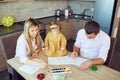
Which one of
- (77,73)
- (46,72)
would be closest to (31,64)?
(46,72)

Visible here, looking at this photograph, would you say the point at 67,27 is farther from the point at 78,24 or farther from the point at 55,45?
the point at 55,45

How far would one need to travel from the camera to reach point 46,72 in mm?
1269

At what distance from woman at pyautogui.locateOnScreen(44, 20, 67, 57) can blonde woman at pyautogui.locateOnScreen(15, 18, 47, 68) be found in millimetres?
148

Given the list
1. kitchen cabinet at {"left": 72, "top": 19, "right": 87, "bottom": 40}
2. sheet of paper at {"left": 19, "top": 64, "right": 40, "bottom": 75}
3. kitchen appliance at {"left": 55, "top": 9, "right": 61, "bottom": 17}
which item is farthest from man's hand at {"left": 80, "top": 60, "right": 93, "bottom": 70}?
kitchen appliance at {"left": 55, "top": 9, "right": 61, "bottom": 17}

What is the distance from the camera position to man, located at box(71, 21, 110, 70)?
1438 mm

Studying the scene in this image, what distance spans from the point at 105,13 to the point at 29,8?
5.80ft

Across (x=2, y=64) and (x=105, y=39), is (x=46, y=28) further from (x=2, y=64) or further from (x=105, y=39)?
(x=105, y=39)

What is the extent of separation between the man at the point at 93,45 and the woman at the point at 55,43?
0.16 metres

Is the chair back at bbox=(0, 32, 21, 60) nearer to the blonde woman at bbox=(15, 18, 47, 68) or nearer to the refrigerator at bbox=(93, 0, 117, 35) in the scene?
the blonde woman at bbox=(15, 18, 47, 68)

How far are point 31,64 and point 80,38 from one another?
76 cm

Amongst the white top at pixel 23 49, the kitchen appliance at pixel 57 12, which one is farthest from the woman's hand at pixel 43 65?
the kitchen appliance at pixel 57 12

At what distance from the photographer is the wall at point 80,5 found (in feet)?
12.2

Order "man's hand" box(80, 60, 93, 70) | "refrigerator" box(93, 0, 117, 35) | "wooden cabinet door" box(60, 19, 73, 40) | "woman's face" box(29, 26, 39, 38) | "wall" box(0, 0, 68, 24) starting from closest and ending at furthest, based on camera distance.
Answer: "man's hand" box(80, 60, 93, 70)
"woman's face" box(29, 26, 39, 38)
"wall" box(0, 0, 68, 24)
"refrigerator" box(93, 0, 117, 35)
"wooden cabinet door" box(60, 19, 73, 40)

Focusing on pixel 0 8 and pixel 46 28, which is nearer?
pixel 0 8
